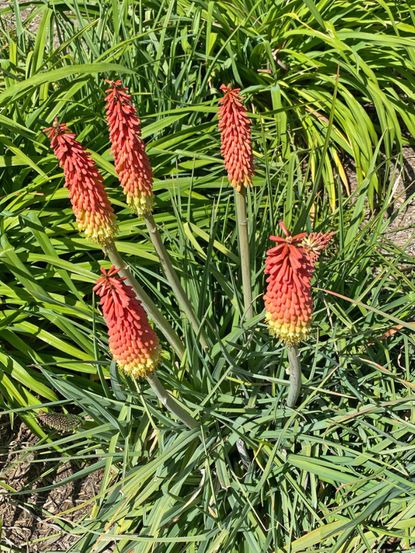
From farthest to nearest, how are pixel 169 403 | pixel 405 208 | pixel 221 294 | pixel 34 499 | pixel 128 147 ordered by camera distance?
pixel 405 208
pixel 221 294
pixel 34 499
pixel 169 403
pixel 128 147

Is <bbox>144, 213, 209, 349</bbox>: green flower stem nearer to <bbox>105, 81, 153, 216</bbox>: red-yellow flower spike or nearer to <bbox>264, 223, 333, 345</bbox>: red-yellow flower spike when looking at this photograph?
<bbox>105, 81, 153, 216</bbox>: red-yellow flower spike

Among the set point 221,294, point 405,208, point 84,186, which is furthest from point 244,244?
point 405,208

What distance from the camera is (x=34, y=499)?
348 centimetres

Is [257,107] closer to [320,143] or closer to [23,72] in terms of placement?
[320,143]

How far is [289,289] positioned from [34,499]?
1948 millimetres

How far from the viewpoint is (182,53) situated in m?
4.84

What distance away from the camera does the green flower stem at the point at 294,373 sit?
2.48 metres

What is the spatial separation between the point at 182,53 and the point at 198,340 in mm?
2468

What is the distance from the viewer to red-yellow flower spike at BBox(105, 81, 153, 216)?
2334 millimetres

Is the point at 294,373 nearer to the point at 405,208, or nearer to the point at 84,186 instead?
the point at 84,186

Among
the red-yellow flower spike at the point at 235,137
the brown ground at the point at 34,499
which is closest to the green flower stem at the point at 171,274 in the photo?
the red-yellow flower spike at the point at 235,137

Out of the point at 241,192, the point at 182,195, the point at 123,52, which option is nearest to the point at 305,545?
the point at 241,192

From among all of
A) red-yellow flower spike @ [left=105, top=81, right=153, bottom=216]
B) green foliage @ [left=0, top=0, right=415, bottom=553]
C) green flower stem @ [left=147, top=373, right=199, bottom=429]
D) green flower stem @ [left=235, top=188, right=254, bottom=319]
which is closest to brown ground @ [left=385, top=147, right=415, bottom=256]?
green foliage @ [left=0, top=0, right=415, bottom=553]

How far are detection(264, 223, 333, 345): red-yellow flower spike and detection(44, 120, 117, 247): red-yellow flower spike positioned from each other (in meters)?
0.56
